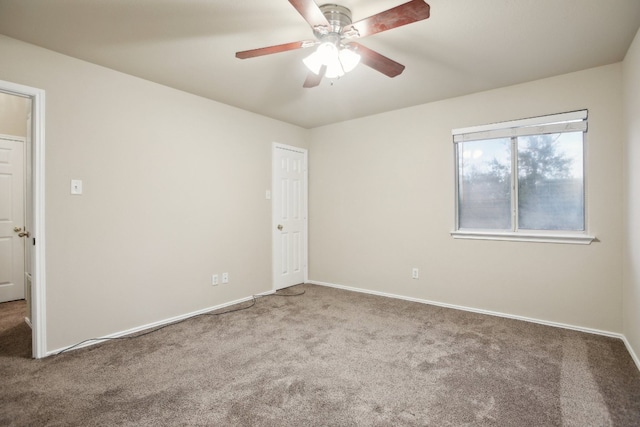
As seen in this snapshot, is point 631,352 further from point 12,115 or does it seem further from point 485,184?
point 12,115

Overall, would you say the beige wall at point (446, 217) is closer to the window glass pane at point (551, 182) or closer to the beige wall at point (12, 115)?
the window glass pane at point (551, 182)

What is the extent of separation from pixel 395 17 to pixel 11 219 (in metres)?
5.00

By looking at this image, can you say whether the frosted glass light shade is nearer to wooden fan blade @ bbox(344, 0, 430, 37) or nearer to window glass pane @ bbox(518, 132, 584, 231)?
wooden fan blade @ bbox(344, 0, 430, 37)

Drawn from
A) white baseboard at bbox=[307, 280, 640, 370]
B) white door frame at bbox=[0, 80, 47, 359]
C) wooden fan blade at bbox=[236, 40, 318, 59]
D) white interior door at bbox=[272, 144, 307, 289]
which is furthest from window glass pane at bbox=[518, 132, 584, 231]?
white door frame at bbox=[0, 80, 47, 359]

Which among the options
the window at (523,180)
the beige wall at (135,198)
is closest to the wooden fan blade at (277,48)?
the beige wall at (135,198)

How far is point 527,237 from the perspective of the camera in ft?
10.6

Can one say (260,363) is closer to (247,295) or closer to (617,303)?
(247,295)

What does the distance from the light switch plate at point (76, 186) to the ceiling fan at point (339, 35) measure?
1763 millimetres

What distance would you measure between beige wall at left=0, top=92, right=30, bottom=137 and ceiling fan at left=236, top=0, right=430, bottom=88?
3765 mm

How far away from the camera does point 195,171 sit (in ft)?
11.5

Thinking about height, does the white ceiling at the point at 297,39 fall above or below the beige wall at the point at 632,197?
above

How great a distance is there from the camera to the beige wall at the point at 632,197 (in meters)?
2.34

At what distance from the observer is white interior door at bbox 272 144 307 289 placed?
4.46 m

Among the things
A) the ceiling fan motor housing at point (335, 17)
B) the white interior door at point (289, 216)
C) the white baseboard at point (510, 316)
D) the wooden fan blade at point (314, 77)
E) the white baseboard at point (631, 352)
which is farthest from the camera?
the white interior door at point (289, 216)
